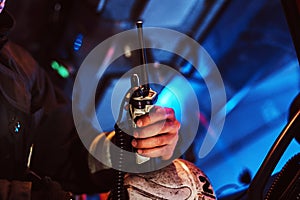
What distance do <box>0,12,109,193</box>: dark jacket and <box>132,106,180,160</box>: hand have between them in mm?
423

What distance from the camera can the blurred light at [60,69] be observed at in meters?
2.26

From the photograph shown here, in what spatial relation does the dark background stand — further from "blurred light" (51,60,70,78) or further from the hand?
the hand

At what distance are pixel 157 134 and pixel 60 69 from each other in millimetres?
1322

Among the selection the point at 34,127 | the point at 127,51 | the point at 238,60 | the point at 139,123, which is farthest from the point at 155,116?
the point at 127,51

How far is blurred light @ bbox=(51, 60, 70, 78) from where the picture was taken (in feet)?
7.41

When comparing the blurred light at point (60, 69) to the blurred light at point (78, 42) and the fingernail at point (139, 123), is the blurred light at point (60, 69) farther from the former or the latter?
the fingernail at point (139, 123)

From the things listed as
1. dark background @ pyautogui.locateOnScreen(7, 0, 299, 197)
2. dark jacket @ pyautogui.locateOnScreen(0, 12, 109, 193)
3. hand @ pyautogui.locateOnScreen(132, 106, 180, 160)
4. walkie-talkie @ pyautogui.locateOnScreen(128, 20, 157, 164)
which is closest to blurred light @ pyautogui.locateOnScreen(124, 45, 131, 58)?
dark background @ pyautogui.locateOnScreen(7, 0, 299, 197)

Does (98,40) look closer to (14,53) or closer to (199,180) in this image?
(14,53)

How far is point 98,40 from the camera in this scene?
85.7 inches

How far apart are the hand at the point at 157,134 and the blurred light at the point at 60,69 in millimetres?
1222

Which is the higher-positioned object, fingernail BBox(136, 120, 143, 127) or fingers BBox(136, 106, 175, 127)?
fingers BBox(136, 106, 175, 127)

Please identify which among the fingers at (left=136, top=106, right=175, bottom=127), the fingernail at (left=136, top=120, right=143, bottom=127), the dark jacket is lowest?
→ the dark jacket

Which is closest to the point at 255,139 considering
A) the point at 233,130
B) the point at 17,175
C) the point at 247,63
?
the point at 233,130

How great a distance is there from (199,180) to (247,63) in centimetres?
82
